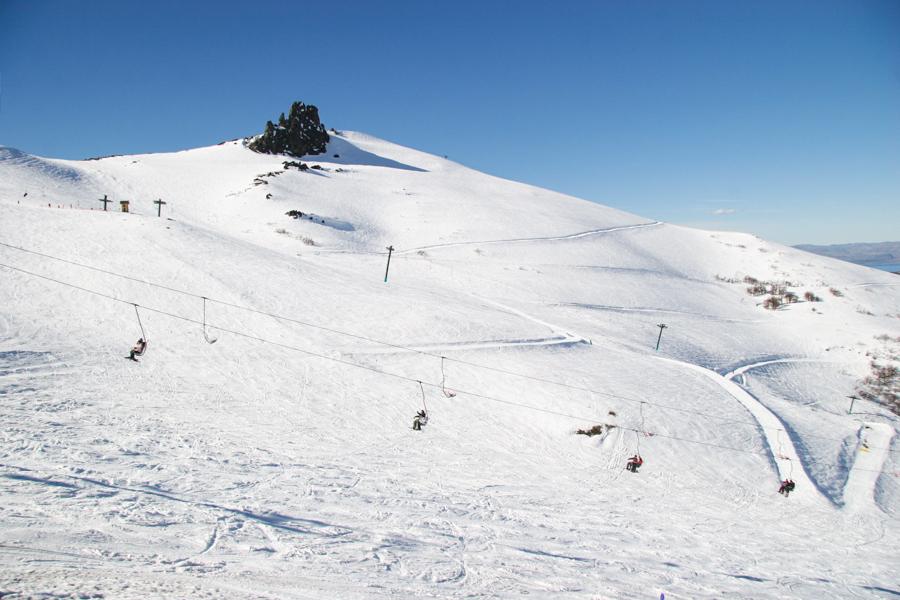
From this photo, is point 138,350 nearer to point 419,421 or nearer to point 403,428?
point 403,428

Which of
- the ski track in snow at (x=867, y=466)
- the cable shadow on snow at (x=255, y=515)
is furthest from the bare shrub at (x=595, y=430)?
the cable shadow on snow at (x=255, y=515)

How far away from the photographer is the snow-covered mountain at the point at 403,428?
9219 mm

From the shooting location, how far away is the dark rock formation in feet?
304

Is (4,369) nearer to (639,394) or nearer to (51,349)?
(51,349)

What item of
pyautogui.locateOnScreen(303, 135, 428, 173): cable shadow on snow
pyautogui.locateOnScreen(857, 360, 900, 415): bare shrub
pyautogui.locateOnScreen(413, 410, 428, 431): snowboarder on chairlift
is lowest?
pyautogui.locateOnScreen(413, 410, 428, 431): snowboarder on chairlift

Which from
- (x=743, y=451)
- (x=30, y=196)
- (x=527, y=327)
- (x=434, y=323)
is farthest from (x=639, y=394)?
(x=30, y=196)

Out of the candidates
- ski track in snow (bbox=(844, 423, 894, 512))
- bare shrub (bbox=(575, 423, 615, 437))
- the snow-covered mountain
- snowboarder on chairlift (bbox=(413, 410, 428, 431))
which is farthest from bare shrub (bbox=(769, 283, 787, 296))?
snowboarder on chairlift (bbox=(413, 410, 428, 431))

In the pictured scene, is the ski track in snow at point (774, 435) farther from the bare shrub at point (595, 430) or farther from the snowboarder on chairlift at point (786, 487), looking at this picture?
the bare shrub at point (595, 430)

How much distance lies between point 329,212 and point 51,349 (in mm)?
41309

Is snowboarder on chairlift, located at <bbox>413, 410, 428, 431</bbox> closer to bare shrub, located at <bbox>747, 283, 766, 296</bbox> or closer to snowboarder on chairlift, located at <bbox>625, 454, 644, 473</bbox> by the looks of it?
snowboarder on chairlift, located at <bbox>625, 454, 644, 473</bbox>

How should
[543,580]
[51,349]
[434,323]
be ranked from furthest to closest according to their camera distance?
1. [434,323]
2. [51,349]
3. [543,580]

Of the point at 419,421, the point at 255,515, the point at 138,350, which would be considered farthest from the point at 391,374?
the point at 255,515

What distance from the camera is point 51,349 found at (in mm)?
18891

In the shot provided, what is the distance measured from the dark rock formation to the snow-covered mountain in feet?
164
